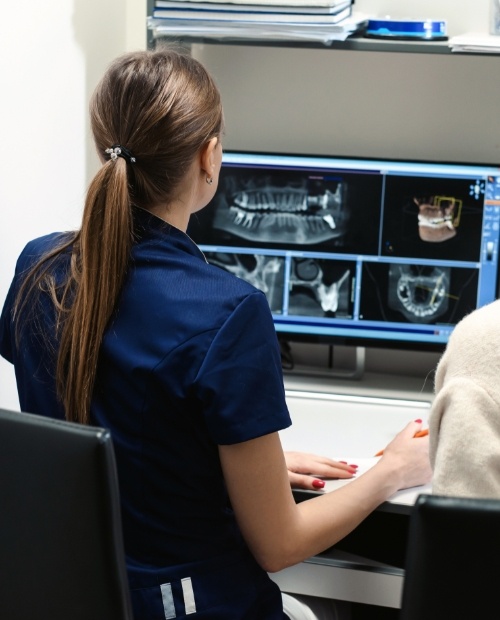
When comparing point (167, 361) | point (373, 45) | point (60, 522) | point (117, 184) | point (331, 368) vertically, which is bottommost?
point (331, 368)

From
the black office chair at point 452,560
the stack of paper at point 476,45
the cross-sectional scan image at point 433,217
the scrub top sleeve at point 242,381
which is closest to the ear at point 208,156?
the scrub top sleeve at point 242,381

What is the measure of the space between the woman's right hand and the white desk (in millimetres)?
18

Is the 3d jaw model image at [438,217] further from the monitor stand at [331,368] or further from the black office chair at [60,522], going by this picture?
the black office chair at [60,522]

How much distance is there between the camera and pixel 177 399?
3.71 feet

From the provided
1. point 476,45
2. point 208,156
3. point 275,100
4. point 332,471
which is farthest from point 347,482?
point 275,100

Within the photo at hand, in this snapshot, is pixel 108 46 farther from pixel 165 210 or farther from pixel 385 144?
pixel 165 210

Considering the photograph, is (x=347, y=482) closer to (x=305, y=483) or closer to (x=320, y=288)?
(x=305, y=483)

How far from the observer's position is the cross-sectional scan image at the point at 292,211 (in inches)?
81.1

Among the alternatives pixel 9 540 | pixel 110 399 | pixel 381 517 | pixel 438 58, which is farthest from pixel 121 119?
pixel 438 58

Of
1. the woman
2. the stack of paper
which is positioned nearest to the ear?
the woman

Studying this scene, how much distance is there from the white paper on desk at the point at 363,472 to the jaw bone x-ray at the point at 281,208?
0.59 metres

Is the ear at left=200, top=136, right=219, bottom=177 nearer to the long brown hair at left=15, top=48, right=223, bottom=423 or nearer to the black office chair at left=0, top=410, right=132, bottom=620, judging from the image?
the long brown hair at left=15, top=48, right=223, bottom=423

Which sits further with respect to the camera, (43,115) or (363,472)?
(43,115)

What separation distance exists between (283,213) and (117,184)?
92 centimetres
